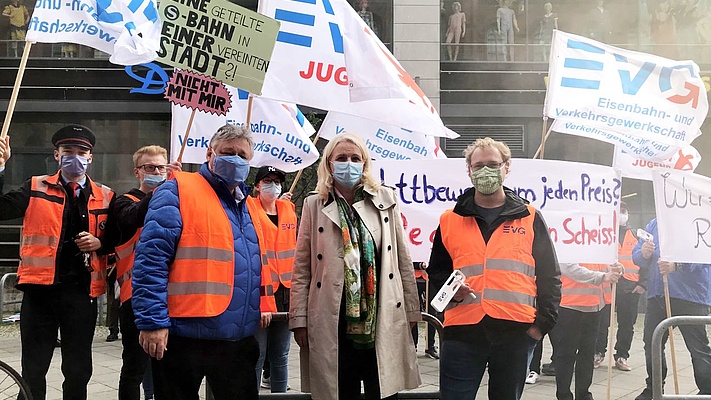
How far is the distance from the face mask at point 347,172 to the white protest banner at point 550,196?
4.58 ft

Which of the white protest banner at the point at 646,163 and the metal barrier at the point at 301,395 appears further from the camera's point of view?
the white protest banner at the point at 646,163

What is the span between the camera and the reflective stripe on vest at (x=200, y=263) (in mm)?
2850

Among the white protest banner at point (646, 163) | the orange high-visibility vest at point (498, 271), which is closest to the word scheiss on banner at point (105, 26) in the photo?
the orange high-visibility vest at point (498, 271)

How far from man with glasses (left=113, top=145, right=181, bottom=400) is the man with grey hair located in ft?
3.01


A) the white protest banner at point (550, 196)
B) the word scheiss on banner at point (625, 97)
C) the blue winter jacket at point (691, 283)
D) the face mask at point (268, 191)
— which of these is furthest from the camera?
the face mask at point (268, 191)

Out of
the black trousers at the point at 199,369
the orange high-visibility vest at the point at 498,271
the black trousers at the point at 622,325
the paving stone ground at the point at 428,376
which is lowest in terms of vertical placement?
the paving stone ground at the point at 428,376

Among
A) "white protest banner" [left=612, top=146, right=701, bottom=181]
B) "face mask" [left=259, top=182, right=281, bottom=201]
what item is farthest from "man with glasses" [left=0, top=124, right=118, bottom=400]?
"white protest banner" [left=612, top=146, right=701, bottom=181]

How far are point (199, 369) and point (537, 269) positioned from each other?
5.98 ft

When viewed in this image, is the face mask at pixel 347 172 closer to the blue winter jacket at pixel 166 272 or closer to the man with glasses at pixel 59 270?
the blue winter jacket at pixel 166 272

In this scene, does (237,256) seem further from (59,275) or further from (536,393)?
(536,393)

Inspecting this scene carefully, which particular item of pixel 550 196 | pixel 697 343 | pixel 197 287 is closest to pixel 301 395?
pixel 197 287

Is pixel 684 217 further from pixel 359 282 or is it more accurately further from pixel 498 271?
pixel 359 282

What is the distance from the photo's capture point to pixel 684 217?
4.73 meters

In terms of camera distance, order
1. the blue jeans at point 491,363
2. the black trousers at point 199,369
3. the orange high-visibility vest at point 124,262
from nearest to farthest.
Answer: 1. the black trousers at point 199,369
2. the blue jeans at point 491,363
3. the orange high-visibility vest at point 124,262
